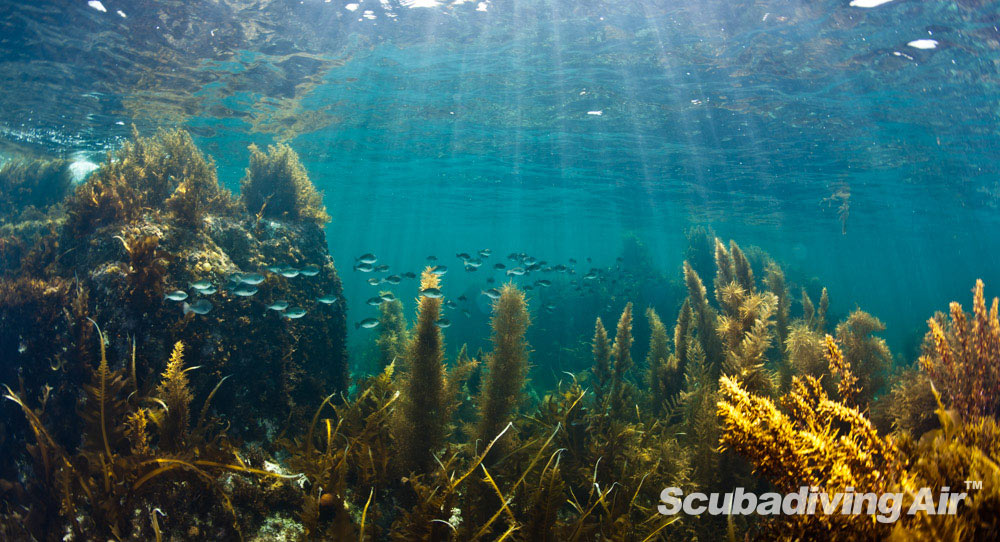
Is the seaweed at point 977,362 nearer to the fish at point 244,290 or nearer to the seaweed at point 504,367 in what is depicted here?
the seaweed at point 504,367

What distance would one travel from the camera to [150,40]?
479 inches

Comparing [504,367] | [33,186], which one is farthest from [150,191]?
[33,186]

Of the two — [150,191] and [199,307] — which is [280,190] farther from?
[199,307]

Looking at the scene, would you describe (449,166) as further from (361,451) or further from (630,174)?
(361,451)

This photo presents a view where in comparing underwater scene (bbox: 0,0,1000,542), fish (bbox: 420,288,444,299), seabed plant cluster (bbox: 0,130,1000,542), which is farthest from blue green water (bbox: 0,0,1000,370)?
fish (bbox: 420,288,444,299)

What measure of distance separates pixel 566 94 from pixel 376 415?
14151mm

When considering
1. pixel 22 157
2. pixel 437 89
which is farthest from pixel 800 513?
pixel 22 157

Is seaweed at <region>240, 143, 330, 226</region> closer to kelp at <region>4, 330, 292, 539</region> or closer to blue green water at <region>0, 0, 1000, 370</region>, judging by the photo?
blue green water at <region>0, 0, 1000, 370</region>

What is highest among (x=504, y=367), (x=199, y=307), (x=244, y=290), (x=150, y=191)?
(x=150, y=191)

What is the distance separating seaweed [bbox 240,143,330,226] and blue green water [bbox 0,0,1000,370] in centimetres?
452

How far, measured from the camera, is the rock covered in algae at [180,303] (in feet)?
18.4

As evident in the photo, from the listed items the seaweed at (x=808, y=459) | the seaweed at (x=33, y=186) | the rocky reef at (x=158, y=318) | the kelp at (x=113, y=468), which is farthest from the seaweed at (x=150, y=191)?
the seaweed at (x=33, y=186)

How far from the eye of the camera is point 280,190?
10125 millimetres

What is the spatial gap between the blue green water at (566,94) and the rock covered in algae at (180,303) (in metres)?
6.85
